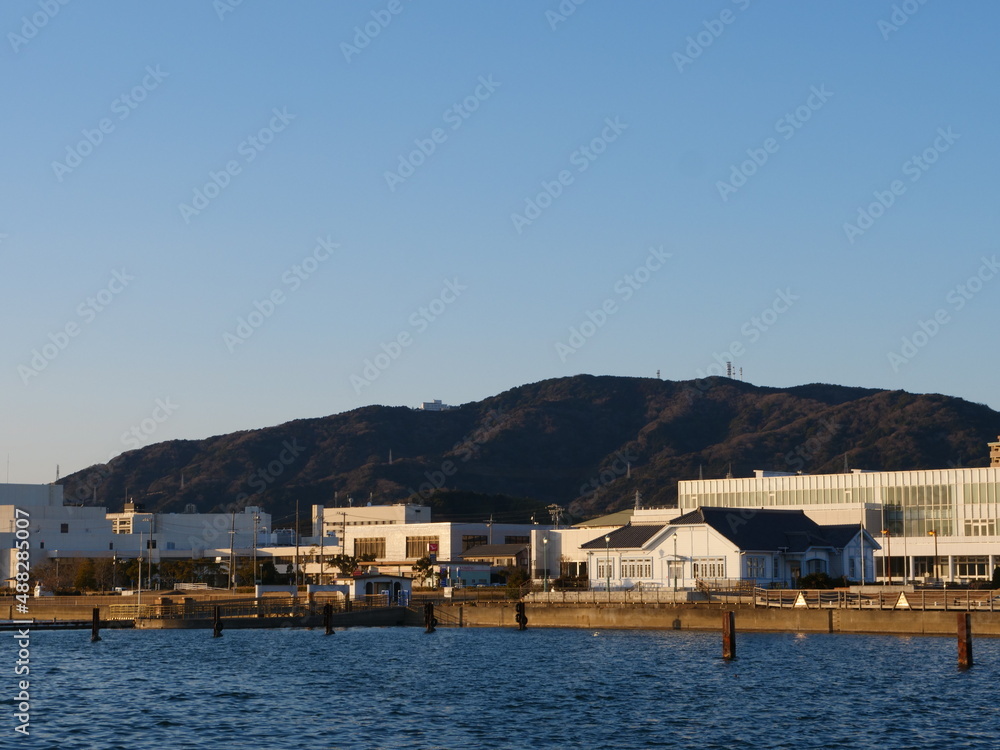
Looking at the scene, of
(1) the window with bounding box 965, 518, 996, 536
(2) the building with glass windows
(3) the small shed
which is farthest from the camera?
(1) the window with bounding box 965, 518, 996, 536

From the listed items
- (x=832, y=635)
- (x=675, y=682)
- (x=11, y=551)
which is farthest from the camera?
(x=11, y=551)

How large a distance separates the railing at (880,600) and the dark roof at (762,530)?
1365 centimetres

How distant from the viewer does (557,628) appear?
9906 cm

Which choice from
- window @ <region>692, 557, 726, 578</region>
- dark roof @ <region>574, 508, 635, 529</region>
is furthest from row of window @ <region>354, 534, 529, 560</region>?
window @ <region>692, 557, 726, 578</region>

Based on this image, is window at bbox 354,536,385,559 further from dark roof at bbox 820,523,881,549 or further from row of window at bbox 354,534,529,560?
dark roof at bbox 820,523,881,549

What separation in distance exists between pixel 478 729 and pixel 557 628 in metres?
51.0

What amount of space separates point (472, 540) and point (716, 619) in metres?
103

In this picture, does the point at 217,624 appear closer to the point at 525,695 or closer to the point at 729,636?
the point at 729,636

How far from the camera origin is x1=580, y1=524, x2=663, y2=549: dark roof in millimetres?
113188

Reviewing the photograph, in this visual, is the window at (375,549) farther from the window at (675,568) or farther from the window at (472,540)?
the window at (675,568)

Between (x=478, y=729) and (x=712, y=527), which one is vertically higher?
(x=712, y=527)

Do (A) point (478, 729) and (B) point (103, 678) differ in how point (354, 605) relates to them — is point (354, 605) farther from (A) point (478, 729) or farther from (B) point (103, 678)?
(A) point (478, 729)

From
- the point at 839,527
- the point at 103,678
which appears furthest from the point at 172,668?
the point at 839,527

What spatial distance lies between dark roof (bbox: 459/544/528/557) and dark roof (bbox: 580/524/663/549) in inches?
2252
